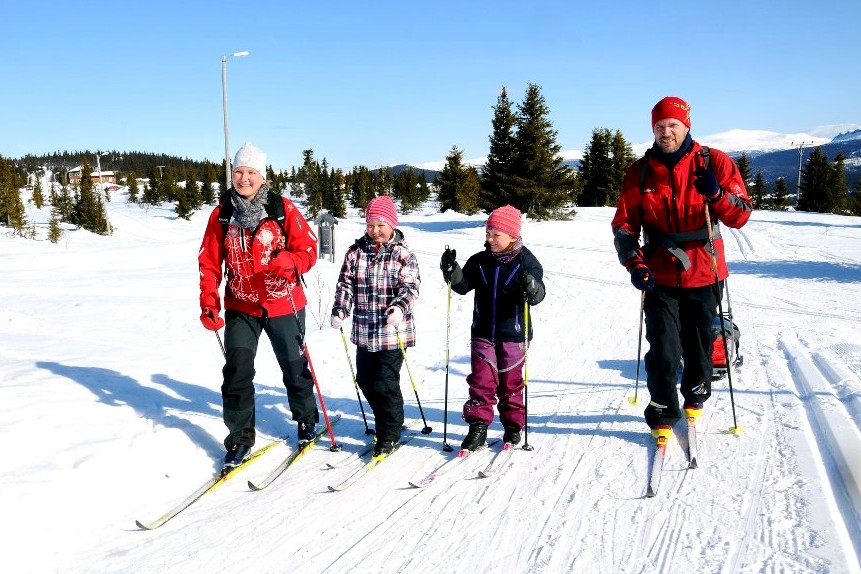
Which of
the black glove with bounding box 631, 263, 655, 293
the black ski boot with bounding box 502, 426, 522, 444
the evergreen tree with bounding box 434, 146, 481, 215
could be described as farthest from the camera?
the evergreen tree with bounding box 434, 146, 481, 215

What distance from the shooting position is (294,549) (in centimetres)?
308

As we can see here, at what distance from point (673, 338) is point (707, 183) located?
106 cm

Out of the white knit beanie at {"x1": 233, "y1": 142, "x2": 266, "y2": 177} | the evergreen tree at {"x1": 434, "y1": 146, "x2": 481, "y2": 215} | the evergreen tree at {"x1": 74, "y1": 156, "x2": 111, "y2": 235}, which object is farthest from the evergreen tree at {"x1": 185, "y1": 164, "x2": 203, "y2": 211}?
the white knit beanie at {"x1": 233, "y1": 142, "x2": 266, "y2": 177}

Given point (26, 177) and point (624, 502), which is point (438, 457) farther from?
point (26, 177)

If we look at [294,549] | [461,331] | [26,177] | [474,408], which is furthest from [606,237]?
[26,177]

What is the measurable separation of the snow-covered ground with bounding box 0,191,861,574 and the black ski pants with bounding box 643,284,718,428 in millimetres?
341

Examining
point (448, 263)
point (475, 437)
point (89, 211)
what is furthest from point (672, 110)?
point (89, 211)

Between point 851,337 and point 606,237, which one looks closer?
point 851,337

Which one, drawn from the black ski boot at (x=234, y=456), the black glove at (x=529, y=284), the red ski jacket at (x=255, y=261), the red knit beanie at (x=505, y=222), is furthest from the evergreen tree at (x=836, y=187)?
the black ski boot at (x=234, y=456)

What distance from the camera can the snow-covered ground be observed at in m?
2.91

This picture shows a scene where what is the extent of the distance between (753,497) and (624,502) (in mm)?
692

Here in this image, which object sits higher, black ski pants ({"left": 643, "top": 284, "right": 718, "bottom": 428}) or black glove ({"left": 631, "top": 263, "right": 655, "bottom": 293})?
black glove ({"left": 631, "top": 263, "right": 655, "bottom": 293})

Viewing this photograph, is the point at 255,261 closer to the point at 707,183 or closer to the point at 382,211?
the point at 382,211

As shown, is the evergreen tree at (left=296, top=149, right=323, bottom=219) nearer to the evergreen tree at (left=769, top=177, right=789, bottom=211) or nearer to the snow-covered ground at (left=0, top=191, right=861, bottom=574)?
the evergreen tree at (left=769, top=177, right=789, bottom=211)
